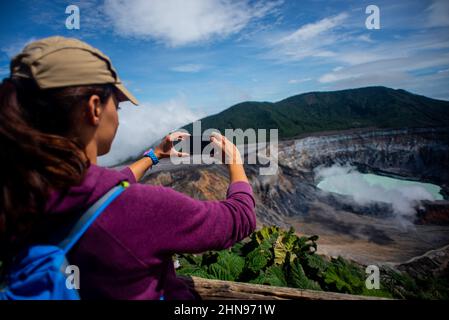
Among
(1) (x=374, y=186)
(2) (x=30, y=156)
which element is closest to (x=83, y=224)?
(2) (x=30, y=156)

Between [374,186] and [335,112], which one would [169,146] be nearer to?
[374,186]

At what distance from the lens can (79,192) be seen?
1.30 meters

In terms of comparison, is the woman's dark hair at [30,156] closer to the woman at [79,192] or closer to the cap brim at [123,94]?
the woman at [79,192]

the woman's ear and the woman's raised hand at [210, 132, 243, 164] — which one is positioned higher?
the woman's ear

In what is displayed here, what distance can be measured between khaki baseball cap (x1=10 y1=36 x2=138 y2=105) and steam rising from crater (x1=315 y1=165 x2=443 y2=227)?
32.3 meters

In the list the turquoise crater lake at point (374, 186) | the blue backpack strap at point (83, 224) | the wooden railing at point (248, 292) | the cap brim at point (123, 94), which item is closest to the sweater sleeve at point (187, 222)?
the blue backpack strap at point (83, 224)

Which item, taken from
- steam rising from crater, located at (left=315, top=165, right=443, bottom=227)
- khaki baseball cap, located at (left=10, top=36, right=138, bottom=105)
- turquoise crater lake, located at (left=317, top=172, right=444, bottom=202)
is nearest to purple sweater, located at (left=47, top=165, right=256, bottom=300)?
khaki baseball cap, located at (left=10, top=36, right=138, bottom=105)

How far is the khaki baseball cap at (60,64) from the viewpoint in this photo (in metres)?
1.33

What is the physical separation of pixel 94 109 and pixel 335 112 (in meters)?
122

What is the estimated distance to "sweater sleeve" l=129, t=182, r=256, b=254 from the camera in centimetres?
139

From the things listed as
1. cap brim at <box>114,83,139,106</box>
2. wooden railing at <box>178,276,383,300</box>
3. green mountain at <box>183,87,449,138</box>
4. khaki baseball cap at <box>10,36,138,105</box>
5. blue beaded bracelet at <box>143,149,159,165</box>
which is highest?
green mountain at <box>183,87,449,138</box>

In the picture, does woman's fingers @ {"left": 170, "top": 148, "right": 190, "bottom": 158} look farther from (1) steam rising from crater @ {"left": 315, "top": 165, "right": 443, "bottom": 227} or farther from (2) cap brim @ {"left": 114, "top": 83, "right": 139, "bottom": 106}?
(1) steam rising from crater @ {"left": 315, "top": 165, "right": 443, "bottom": 227}

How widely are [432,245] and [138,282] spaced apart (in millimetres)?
25594
